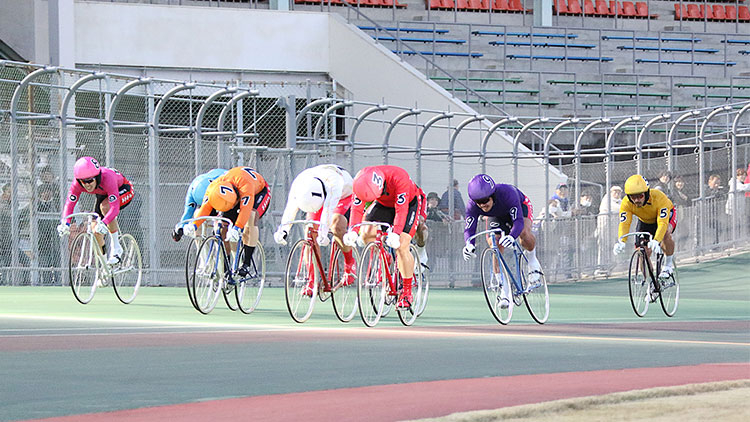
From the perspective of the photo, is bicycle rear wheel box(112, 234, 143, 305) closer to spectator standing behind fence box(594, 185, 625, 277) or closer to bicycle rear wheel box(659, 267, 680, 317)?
bicycle rear wheel box(659, 267, 680, 317)

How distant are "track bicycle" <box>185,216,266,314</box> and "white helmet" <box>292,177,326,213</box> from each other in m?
0.76

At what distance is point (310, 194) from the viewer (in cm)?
1177

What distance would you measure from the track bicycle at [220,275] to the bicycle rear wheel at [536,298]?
268cm

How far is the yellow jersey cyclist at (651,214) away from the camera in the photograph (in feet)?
43.6

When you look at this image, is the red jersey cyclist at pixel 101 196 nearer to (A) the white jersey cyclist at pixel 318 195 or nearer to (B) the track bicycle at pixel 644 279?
(A) the white jersey cyclist at pixel 318 195

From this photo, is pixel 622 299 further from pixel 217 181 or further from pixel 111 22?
pixel 111 22

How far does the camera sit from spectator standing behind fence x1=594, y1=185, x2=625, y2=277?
21.3m

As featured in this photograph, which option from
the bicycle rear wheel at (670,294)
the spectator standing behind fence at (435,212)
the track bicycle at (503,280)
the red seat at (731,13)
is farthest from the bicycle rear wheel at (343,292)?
the red seat at (731,13)

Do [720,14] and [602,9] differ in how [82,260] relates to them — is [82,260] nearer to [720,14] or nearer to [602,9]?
[602,9]

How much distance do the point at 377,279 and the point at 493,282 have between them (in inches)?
48.6

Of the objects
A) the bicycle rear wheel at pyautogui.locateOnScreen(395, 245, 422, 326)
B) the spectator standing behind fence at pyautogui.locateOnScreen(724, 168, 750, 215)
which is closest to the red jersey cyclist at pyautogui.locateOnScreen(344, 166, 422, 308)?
the bicycle rear wheel at pyautogui.locateOnScreen(395, 245, 422, 326)

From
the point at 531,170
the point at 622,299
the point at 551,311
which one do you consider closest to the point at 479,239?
the point at 531,170

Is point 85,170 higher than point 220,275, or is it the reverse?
point 85,170

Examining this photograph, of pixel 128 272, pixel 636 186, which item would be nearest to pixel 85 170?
pixel 128 272
